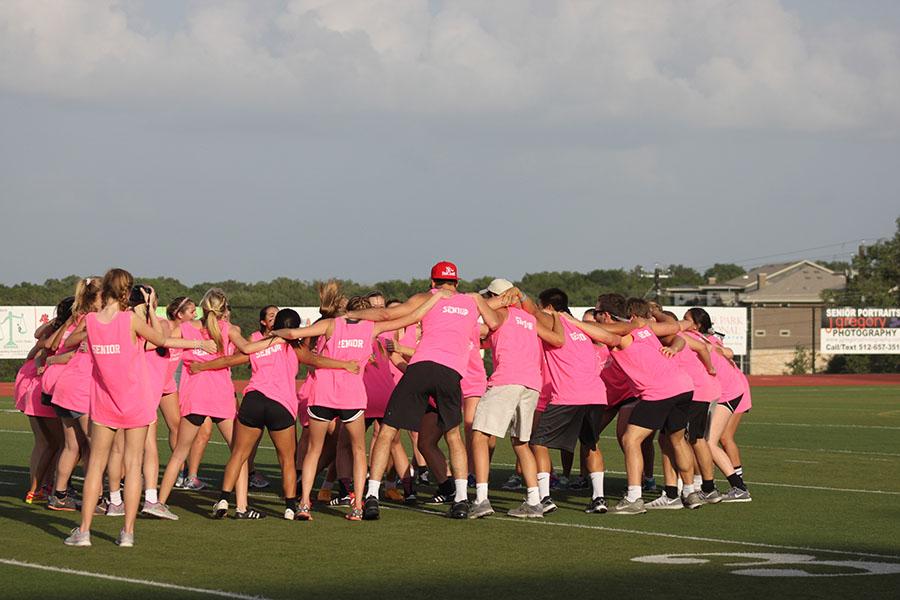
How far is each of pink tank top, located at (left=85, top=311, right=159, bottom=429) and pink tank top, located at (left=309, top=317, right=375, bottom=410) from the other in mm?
2210

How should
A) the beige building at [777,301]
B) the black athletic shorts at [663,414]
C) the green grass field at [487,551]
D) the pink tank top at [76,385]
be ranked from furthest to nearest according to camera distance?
the beige building at [777,301], the black athletic shorts at [663,414], the pink tank top at [76,385], the green grass field at [487,551]

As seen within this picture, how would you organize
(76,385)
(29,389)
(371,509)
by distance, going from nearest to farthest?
(371,509) < (76,385) < (29,389)

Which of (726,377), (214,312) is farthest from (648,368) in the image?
(214,312)

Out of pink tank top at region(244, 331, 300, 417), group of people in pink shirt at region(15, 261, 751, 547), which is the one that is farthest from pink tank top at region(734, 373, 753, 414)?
pink tank top at region(244, 331, 300, 417)

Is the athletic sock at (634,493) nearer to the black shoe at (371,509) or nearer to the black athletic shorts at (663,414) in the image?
the black athletic shorts at (663,414)

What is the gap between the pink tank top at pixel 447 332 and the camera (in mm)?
12133

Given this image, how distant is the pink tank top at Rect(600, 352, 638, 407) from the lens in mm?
13938

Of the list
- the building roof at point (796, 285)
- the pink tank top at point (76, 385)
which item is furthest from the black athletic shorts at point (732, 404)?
the building roof at point (796, 285)

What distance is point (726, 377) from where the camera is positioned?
14227mm

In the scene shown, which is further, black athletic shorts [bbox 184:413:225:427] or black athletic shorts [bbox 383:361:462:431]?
black athletic shorts [bbox 184:413:225:427]

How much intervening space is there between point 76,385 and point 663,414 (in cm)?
528

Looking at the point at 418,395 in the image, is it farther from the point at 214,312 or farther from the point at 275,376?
the point at 214,312

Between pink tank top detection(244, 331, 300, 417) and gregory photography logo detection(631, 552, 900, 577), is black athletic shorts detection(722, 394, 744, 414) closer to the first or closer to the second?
gregory photography logo detection(631, 552, 900, 577)

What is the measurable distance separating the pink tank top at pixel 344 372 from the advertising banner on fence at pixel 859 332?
4271 cm
